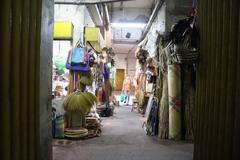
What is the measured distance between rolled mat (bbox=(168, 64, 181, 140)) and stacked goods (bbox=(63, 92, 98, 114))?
5.60ft

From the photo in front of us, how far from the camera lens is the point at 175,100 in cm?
559

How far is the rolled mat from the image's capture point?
220 inches

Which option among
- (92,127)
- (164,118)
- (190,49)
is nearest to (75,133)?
(92,127)

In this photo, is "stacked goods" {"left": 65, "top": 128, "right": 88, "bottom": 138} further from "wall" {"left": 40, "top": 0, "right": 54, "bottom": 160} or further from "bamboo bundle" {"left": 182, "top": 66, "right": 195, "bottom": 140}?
"wall" {"left": 40, "top": 0, "right": 54, "bottom": 160}

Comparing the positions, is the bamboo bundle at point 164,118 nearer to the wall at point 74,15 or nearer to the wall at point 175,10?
the wall at point 175,10

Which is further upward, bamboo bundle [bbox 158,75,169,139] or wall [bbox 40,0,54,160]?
wall [bbox 40,0,54,160]
